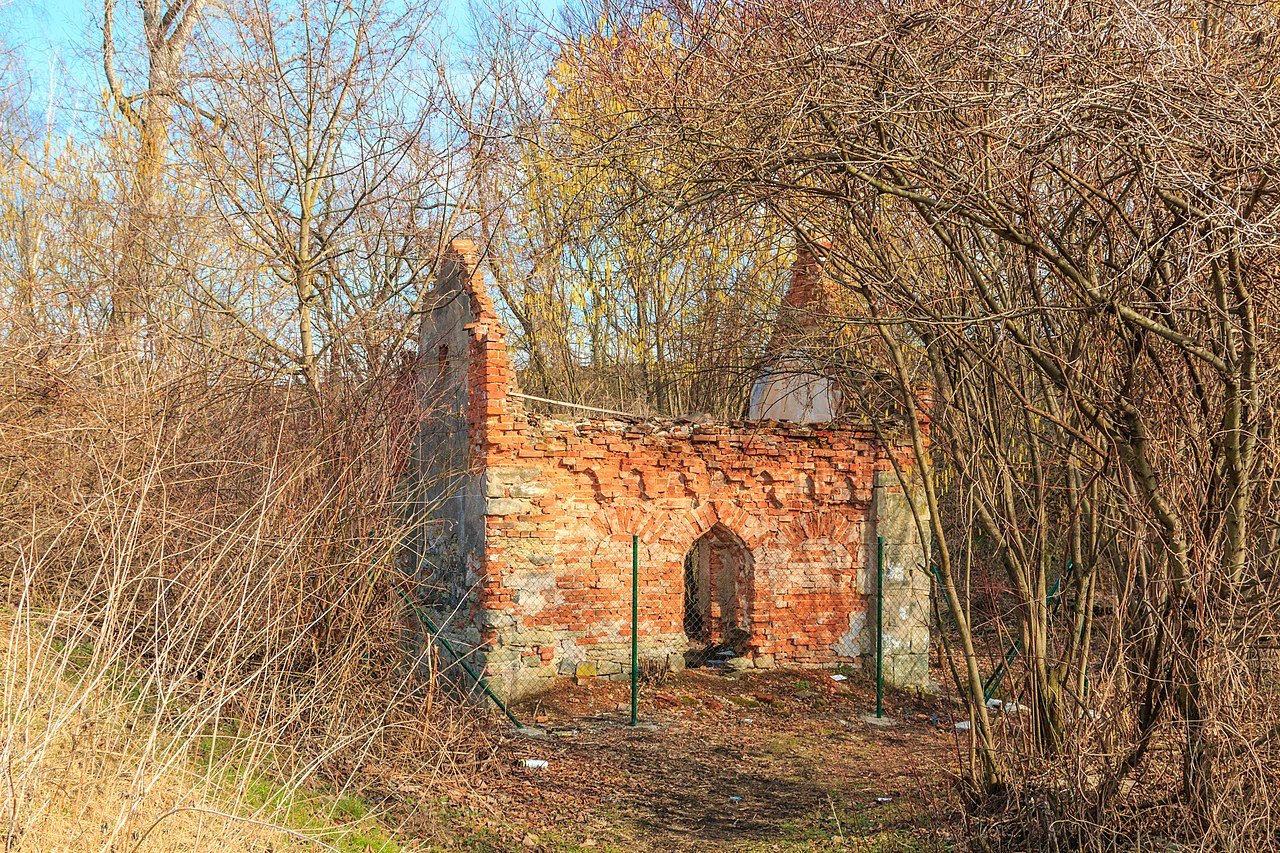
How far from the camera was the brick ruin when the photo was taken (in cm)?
1103

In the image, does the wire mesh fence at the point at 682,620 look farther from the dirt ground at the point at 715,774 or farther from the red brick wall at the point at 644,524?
the dirt ground at the point at 715,774

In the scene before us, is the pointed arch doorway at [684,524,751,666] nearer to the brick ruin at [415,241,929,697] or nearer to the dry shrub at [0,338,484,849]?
the brick ruin at [415,241,929,697]

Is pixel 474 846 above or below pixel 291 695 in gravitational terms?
below

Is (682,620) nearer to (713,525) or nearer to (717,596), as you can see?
(713,525)

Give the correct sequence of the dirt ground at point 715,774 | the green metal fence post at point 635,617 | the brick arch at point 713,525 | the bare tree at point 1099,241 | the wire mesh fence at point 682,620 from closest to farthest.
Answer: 1. the bare tree at point 1099,241
2. the dirt ground at point 715,774
3. the green metal fence post at point 635,617
4. the wire mesh fence at point 682,620
5. the brick arch at point 713,525

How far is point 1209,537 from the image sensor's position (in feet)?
15.1

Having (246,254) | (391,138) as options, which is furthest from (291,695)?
(246,254)

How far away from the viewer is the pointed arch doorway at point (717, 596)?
40.3 ft

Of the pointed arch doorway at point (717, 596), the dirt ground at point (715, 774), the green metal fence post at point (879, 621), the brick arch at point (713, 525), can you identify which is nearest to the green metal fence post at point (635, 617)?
the dirt ground at point (715, 774)

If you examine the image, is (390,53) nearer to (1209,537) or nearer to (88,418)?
(88,418)

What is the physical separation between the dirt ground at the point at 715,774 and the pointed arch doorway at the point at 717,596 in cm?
93

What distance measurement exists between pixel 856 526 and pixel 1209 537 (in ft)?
26.0

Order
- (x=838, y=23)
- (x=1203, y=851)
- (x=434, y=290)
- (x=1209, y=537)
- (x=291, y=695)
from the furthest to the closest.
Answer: (x=434, y=290) < (x=291, y=695) < (x=838, y=23) < (x=1209, y=537) < (x=1203, y=851)

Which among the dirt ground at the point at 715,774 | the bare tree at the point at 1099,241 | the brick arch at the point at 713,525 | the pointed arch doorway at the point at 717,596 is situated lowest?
the dirt ground at the point at 715,774
